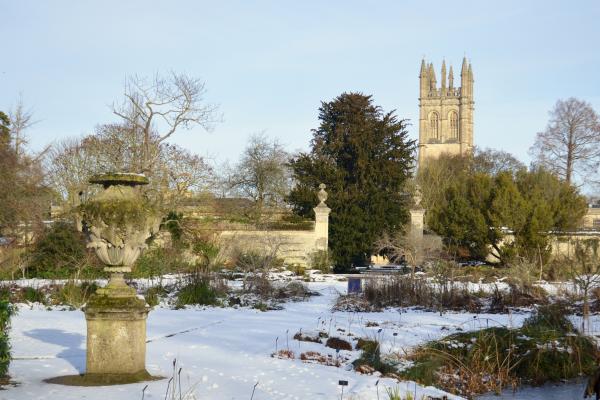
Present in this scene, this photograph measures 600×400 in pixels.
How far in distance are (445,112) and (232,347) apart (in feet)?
286

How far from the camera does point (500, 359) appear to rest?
28.8 feet

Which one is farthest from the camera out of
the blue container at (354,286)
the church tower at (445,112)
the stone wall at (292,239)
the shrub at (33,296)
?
the church tower at (445,112)

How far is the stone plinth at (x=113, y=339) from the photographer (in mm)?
6965

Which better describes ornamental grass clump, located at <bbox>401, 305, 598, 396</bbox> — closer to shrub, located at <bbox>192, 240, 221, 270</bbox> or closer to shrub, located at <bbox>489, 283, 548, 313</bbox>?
shrub, located at <bbox>489, 283, 548, 313</bbox>

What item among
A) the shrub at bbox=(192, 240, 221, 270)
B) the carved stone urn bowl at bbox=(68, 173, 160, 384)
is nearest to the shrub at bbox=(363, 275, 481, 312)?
the carved stone urn bowl at bbox=(68, 173, 160, 384)

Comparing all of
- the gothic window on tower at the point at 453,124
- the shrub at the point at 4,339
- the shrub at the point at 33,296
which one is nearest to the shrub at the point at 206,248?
the shrub at the point at 33,296

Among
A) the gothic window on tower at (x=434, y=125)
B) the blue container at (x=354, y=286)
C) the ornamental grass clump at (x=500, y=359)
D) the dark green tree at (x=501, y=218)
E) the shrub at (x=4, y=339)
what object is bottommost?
the ornamental grass clump at (x=500, y=359)

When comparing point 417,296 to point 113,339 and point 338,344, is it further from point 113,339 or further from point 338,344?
point 113,339

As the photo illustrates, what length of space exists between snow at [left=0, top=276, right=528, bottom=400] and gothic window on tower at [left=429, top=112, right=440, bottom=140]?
80.7 meters

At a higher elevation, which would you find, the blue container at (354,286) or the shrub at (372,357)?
the blue container at (354,286)

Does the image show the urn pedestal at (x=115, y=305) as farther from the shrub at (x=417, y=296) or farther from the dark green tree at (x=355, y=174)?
the dark green tree at (x=355, y=174)

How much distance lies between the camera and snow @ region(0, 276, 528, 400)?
660 centimetres

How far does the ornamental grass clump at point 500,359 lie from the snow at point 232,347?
696 mm

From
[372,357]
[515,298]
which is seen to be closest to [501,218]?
[515,298]
